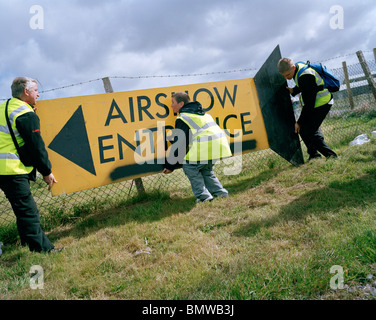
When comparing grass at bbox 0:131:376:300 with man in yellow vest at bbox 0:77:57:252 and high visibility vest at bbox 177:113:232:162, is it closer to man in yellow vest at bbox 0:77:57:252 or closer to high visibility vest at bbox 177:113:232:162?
man in yellow vest at bbox 0:77:57:252

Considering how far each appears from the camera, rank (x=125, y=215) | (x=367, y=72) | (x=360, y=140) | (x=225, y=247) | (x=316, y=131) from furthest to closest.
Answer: (x=367, y=72)
(x=360, y=140)
(x=316, y=131)
(x=125, y=215)
(x=225, y=247)

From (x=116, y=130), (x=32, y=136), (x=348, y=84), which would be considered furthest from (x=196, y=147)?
(x=348, y=84)

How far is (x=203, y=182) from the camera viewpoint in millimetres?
4094

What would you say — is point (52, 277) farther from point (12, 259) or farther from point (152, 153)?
point (152, 153)

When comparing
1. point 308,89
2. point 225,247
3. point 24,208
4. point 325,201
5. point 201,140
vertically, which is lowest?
point 225,247

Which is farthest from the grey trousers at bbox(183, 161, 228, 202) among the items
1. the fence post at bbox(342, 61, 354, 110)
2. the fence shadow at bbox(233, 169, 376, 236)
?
the fence post at bbox(342, 61, 354, 110)

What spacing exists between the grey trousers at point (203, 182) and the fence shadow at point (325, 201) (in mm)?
1170

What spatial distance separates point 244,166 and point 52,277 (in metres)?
4.24

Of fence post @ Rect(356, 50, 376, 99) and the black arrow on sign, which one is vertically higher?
fence post @ Rect(356, 50, 376, 99)

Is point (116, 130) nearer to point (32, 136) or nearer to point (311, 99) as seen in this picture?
point (32, 136)

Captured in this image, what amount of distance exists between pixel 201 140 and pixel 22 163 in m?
2.30

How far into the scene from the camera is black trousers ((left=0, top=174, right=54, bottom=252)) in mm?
2852

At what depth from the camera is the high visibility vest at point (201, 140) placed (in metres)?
3.98

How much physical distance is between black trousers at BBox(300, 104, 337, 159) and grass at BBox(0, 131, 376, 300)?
559 mm
